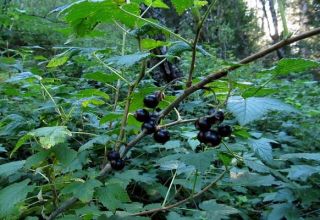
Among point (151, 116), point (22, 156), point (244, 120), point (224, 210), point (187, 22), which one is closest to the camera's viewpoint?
point (244, 120)

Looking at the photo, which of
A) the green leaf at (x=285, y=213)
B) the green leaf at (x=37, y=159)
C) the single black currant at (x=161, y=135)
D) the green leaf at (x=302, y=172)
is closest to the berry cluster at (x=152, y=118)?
the single black currant at (x=161, y=135)

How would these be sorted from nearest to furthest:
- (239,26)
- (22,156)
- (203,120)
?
(203,120) → (22,156) → (239,26)

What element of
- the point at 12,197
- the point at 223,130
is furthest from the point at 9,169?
the point at 223,130

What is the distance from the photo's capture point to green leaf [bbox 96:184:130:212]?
3.90 ft

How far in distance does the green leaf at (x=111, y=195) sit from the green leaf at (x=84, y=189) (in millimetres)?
41

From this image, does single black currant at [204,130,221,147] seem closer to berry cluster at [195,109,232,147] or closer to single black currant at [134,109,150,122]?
berry cluster at [195,109,232,147]

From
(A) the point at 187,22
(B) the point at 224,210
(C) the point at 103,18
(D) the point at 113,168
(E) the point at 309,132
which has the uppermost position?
(A) the point at 187,22

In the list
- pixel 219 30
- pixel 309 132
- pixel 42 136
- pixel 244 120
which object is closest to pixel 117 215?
pixel 42 136

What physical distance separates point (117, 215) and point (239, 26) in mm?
18505

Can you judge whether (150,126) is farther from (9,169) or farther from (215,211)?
(215,211)

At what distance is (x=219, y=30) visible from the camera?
14.8 meters

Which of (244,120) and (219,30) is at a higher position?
(219,30)

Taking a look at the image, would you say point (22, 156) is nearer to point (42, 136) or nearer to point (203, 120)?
point (42, 136)

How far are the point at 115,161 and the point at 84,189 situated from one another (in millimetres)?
138
